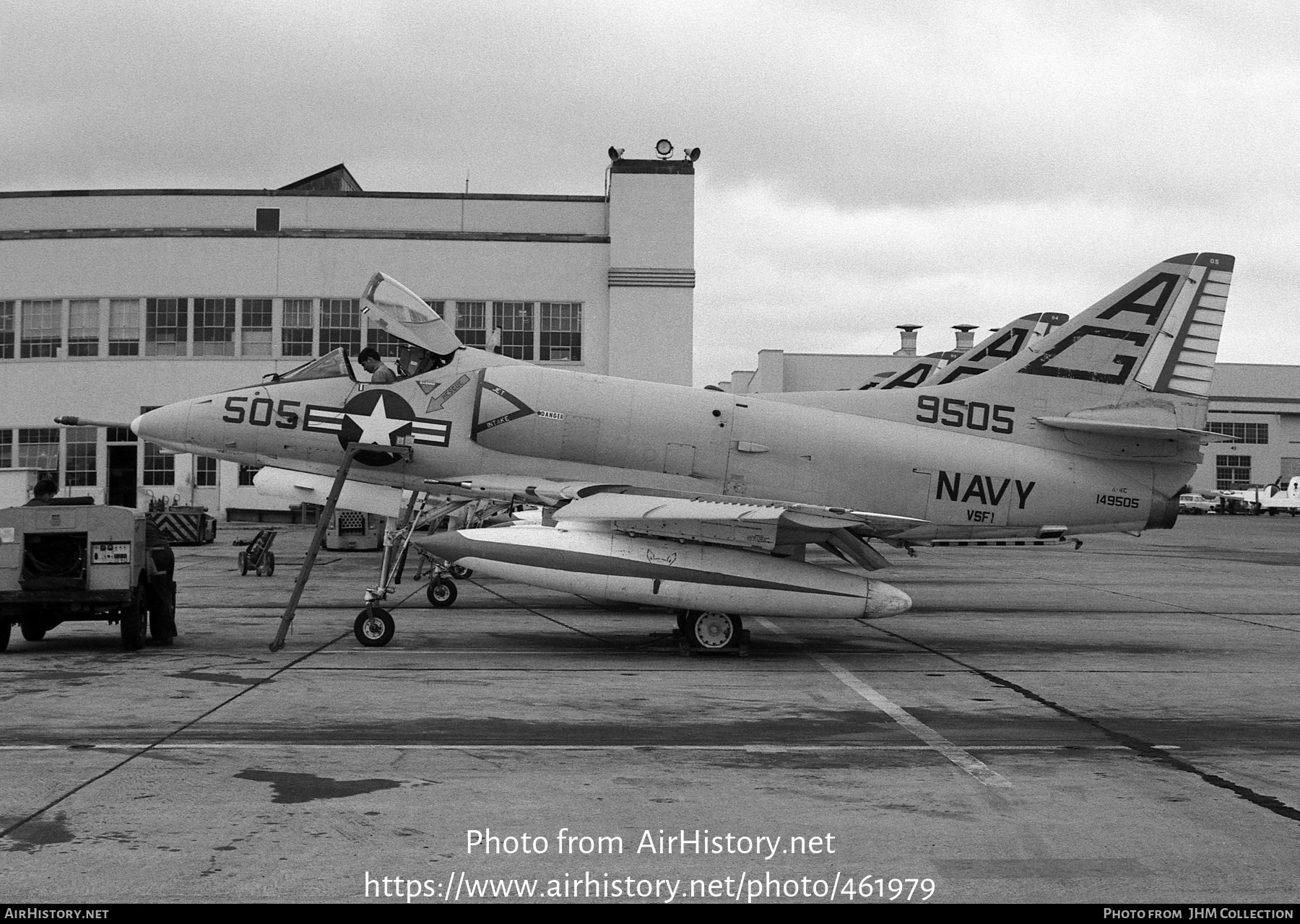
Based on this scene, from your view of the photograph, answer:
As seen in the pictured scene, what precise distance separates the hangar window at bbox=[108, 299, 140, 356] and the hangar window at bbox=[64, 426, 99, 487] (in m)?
3.16

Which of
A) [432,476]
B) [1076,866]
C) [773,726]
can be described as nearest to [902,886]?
[1076,866]

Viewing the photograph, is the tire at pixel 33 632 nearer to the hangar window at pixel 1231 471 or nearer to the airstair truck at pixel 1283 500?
the airstair truck at pixel 1283 500

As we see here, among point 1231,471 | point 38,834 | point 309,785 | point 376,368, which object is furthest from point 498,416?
point 1231,471

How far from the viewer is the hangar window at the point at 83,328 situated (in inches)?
1785

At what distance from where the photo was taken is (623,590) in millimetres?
12797

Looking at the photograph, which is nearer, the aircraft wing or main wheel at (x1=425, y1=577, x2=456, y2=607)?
the aircraft wing

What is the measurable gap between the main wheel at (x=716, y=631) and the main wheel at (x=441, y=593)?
574 cm

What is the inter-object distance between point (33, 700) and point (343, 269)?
3686cm

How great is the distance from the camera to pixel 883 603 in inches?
514

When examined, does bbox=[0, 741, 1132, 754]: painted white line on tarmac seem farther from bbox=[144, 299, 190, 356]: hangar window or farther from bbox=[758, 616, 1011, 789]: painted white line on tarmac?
bbox=[144, 299, 190, 356]: hangar window

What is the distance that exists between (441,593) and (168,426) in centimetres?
460

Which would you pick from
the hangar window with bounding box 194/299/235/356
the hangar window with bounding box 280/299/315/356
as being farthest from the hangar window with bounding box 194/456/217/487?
the hangar window with bounding box 280/299/315/356

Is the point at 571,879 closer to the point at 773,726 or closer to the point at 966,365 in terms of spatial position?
the point at 773,726

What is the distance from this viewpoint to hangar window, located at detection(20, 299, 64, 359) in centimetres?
4547
